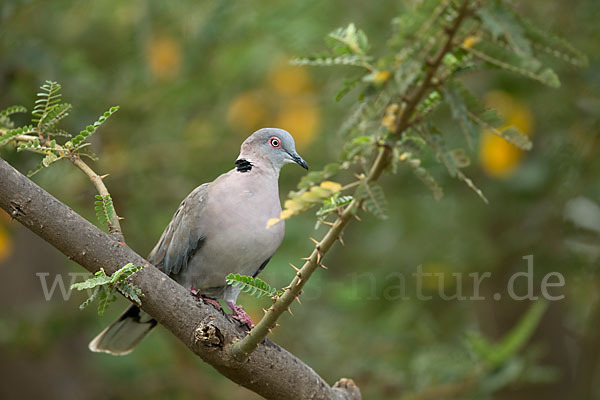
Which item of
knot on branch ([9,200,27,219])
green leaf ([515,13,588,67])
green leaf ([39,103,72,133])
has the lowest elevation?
knot on branch ([9,200,27,219])

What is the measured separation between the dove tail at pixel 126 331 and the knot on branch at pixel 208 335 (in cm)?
86

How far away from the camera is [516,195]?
5.13 m

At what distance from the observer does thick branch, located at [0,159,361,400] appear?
209cm

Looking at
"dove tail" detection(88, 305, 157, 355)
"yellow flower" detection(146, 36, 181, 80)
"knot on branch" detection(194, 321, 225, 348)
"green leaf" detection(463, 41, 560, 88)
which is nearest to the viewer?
"green leaf" detection(463, 41, 560, 88)

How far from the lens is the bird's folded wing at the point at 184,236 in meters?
2.85

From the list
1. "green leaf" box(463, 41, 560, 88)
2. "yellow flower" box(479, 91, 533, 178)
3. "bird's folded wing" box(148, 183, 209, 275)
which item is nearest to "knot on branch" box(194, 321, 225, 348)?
"bird's folded wing" box(148, 183, 209, 275)

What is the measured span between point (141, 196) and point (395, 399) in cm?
231

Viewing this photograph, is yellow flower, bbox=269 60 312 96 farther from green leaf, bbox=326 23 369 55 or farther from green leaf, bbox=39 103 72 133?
green leaf, bbox=326 23 369 55

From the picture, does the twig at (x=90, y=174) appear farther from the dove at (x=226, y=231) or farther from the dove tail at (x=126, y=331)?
the dove tail at (x=126, y=331)

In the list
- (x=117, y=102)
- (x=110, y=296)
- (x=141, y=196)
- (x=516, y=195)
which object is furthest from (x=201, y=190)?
(x=516, y=195)

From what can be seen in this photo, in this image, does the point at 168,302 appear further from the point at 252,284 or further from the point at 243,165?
the point at 243,165

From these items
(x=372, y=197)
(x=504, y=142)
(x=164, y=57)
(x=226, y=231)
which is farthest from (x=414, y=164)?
(x=164, y=57)

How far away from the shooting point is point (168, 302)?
2.24 m

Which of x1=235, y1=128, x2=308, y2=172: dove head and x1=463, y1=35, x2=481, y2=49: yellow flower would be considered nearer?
x1=463, y1=35, x2=481, y2=49: yellow flower
